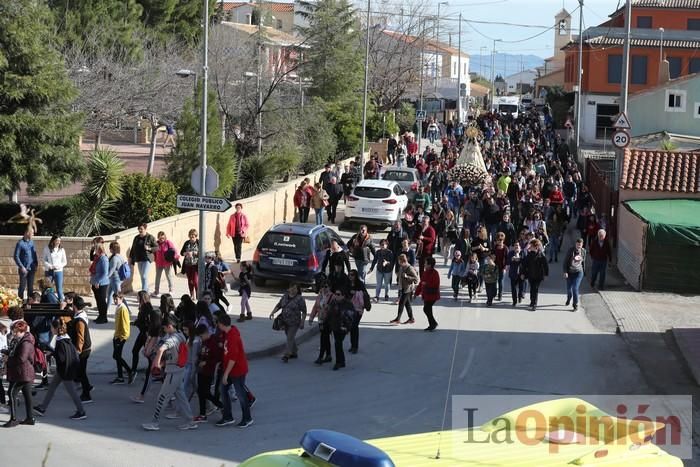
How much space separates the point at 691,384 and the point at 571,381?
1.95 metres

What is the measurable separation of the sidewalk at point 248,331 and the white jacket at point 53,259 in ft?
3.45

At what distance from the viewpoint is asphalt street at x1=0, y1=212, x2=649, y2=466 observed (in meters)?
13.0

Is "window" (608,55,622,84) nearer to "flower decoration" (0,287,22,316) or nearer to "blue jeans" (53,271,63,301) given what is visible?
"blue jeans" (53,271,63,301)

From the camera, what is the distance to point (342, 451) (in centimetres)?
605

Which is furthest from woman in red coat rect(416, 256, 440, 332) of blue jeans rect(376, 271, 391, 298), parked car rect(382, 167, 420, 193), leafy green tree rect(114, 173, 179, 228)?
parked car rect(382, 167, 420, 193)

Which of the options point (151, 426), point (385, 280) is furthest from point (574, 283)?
point (151, 426)

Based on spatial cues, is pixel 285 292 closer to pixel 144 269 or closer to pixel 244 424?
pixel 144 269

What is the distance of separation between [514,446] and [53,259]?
15.0 m

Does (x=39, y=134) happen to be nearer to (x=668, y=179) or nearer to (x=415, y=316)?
(x=415, y=316)

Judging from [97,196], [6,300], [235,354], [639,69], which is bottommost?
[6,300]

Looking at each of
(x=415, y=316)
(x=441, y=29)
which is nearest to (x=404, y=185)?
(x=415, y=316)

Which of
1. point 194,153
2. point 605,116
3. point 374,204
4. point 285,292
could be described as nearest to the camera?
point 285,292

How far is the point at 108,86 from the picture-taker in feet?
132

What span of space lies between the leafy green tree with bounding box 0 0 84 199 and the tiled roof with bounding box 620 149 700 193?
1466 centimetres
